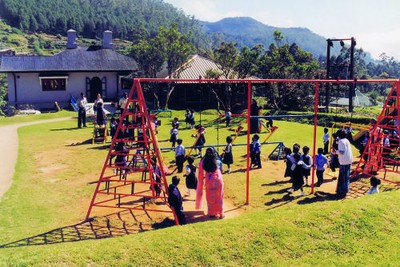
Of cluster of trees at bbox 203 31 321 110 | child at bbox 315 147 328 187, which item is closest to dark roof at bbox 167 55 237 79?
cluster of trees at bbox 203 31 321 110

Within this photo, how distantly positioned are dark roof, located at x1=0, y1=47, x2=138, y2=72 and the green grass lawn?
2477 centimetres

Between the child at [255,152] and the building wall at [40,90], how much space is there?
25.3 m

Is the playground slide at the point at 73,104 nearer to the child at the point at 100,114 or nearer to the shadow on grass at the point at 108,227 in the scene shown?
the child at the point at 100,114

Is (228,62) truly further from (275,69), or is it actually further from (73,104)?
(73,104)

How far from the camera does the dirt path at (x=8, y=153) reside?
13977 millimetres

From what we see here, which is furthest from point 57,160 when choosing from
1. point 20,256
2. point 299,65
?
point 299,65

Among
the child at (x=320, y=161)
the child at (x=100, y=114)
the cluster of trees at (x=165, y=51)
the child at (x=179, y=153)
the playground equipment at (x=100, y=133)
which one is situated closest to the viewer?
the child at (x=320, y=161)

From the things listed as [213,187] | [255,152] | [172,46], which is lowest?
[213,187]

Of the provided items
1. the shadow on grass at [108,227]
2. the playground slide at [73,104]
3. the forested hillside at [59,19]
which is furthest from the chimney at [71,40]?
the forested hillside at [59,19]

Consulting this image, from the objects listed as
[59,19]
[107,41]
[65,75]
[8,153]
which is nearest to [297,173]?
[8,153]

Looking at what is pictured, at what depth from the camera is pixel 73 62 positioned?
123 ft

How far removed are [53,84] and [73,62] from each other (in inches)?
114

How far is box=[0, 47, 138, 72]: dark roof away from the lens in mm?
35000

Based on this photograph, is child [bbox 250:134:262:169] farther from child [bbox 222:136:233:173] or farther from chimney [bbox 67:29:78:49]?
chimney [bbox 67:29:78:49]
